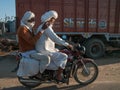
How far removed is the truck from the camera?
14000 millimetres

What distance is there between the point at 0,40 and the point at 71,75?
10.4 m

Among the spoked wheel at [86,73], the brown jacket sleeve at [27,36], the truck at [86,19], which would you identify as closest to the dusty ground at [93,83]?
the spoked wheel at [86,73]

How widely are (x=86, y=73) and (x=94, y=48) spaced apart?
Answer: 630 centimetres

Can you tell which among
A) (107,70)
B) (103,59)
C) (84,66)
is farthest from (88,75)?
(103,59)

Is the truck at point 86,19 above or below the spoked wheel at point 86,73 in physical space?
above

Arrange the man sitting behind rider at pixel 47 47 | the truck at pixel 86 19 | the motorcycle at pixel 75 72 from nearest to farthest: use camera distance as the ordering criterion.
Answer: the man sitting behind rider at pixel 47 47
the motorcycle at pixel 75 72
the truck at pixel 86 19

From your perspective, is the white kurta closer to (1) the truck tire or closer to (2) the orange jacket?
(2) the orange jacket

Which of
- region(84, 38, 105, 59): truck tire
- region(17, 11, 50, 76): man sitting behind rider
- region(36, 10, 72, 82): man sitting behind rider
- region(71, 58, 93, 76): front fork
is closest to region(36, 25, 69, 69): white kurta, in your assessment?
region(36, 10, 72, 82): man sitting behind rider

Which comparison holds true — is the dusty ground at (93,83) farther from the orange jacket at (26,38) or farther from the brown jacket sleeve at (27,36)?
the brown jacket sleeve at (27,36)

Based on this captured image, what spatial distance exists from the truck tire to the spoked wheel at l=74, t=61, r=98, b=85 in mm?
5936

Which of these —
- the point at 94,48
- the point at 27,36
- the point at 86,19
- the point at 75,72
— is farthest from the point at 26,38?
the point at 94,48

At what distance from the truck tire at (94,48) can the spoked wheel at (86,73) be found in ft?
19.5

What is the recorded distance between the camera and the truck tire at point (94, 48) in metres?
14.5

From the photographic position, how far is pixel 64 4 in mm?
14094
